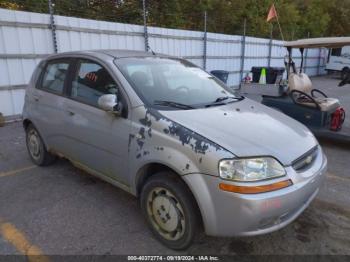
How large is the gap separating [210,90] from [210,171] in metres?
1.50

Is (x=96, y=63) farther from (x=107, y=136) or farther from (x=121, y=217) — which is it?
(x=121, y=217)

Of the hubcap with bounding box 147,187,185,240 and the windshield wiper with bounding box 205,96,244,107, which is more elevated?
the windshield wiper with bounding box 205,96,244,107

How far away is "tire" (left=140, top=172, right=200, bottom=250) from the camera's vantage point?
2.53 metres

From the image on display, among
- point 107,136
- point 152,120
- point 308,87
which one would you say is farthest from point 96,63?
point 308,87

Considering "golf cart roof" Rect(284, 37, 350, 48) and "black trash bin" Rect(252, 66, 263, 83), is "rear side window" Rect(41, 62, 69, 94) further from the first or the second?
"black trash bin" Rect(252, 66, 263, 83)

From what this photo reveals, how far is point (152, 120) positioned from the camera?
275cm

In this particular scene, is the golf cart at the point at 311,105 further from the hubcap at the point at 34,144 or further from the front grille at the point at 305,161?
the hubcap at the point at 34,144

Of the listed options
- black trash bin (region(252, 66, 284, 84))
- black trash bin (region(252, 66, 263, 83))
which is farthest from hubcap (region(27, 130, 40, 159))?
black trash bin (region(252, 66, 263, 83))

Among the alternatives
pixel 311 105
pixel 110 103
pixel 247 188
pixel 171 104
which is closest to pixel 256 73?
pixel 311 105

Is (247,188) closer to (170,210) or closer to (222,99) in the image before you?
(170,210)

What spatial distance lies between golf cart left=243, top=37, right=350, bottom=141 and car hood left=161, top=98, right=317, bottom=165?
2628 millimetres

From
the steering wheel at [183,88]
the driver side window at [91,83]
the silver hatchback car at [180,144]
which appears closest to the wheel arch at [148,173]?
the silver hatchback car at [180,144]

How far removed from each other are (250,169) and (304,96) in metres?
4.02

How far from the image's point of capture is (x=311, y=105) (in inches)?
220
